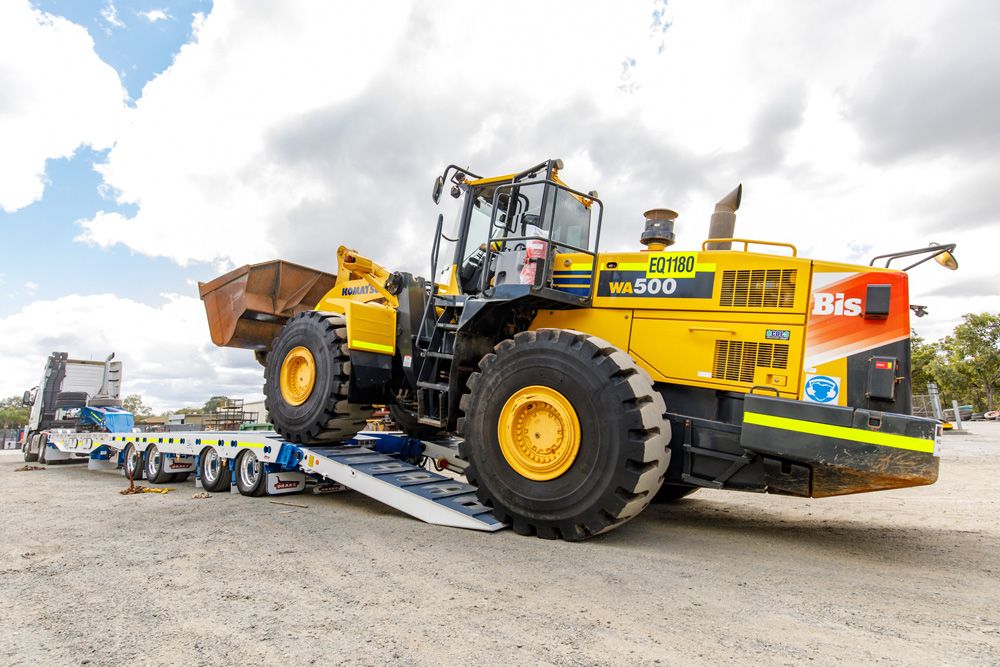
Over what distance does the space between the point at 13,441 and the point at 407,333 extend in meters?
33.6

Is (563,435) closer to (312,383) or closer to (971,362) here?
(312,383)

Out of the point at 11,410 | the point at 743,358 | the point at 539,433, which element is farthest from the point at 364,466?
the point at 11,410

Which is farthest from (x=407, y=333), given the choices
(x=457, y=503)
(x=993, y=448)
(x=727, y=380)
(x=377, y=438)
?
(x=993, y=448)

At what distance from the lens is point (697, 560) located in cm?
472

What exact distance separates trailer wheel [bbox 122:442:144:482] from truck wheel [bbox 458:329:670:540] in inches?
276

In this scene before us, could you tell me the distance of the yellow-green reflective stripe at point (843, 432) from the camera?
4.27 meters

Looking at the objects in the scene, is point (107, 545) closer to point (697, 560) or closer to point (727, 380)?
point (697, 560)

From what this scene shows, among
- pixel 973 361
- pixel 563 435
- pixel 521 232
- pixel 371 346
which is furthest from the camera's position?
pixel 973 361

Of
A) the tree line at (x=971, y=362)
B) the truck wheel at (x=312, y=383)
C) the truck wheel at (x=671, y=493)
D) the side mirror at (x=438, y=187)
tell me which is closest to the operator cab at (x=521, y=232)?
the side mirror at (x=438, y=187)

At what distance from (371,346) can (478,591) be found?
4.00m

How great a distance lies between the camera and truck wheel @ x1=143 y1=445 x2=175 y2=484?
30.6ft

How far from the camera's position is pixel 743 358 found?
5180 mm

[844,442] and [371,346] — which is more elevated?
[371,346]

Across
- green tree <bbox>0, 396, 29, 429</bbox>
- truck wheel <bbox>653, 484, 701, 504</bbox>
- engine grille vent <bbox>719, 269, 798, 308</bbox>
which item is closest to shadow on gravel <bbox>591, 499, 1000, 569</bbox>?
truck wheel <bbox>653, 484, 701, 504</bbox>
